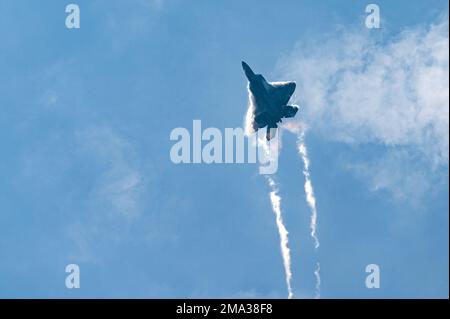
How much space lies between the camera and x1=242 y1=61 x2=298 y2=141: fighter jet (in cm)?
17200

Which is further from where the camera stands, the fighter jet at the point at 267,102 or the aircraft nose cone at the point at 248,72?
the fighter jet at the point at 267,102

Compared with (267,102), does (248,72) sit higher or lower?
higher

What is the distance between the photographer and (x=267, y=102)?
172750 millimetres

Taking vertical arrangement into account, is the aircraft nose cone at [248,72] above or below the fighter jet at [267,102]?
above

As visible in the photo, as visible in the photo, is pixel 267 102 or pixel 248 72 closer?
pixel 248 72

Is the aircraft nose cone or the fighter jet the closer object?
the aircraft nose cone

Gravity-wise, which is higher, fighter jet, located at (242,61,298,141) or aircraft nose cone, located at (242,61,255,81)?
aircraft nose cone, located at (242,61,255,81)

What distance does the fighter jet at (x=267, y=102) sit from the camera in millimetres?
172000

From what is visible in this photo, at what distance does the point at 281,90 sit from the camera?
174750 millimetres
